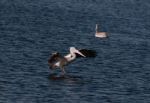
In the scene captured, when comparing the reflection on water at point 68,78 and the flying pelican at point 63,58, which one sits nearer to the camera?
the reflection on water at point 68,78

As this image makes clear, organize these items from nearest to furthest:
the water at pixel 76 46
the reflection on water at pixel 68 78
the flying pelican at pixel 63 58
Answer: the water at pixel 76 46 → the reflection on water at pixel 68 78 → the flying pelican at pixel 63 58

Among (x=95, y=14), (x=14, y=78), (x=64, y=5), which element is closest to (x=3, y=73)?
(x=14, y=78)

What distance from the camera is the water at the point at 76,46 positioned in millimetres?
29344

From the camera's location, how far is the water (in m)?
29.3

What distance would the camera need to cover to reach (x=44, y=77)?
31.9 metres

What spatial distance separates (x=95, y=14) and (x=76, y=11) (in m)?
1.57

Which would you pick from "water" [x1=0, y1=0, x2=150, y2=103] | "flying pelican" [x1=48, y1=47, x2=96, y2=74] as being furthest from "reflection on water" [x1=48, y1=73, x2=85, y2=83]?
"flying pelican" [x1=48, y1=47, x2=96, y2=74]

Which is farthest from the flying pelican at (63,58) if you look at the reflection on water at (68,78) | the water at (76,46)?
the water at (76,46)

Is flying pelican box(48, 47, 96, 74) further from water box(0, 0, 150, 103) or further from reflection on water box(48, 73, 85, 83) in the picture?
water box(0, 0, 150, 103)

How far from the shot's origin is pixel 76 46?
1619 inches

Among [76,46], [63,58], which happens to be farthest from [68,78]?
[76,46]

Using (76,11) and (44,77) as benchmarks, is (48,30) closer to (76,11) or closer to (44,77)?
(76,11)

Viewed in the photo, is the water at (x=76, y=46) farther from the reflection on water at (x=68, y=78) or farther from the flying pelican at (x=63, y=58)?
the flying pelican at (x=63, y=58)

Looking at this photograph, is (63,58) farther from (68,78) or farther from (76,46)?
(76,46)
